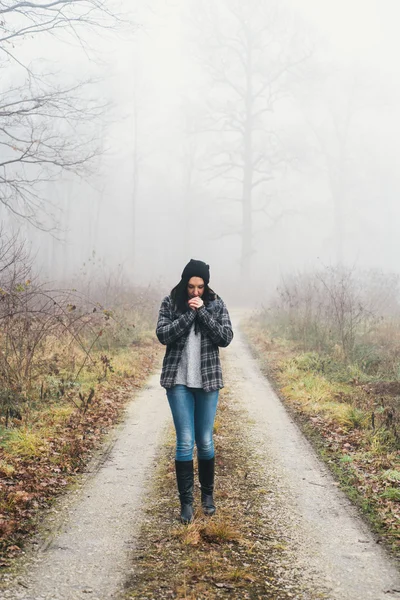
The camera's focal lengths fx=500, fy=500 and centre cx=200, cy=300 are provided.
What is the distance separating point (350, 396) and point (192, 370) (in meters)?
4.99

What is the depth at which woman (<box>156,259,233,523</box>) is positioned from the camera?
4191 millimetres

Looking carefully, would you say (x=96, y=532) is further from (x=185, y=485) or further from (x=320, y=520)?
(x=320, y=520)

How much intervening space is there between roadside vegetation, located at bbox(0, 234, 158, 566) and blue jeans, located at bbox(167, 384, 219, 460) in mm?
1397

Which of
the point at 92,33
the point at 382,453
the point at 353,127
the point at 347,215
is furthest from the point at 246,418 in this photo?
the point at 347,215

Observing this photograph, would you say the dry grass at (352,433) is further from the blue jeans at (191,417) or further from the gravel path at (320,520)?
the blue jeans at (191,417)

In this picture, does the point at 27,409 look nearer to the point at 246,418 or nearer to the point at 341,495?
the point at 246,418

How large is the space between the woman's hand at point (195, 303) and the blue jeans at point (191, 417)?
0.67 meters

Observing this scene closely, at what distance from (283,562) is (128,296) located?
15312 mm

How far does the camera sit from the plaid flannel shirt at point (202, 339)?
4199 millimetres

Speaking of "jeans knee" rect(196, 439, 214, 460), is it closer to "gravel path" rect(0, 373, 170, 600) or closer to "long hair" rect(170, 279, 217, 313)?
"gravel path" rect(0, 373, 170, 600)

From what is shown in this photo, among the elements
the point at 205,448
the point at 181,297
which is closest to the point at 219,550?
the point at 205,448

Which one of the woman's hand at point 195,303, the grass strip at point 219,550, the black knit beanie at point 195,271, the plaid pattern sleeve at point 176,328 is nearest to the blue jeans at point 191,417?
the plaid pattern sleeve at point 176,328

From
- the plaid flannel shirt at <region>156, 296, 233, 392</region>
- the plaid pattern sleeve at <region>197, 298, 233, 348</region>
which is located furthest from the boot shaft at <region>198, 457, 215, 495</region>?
the plaid pattern sleeve at <region>197, 298, 233, 348</region>

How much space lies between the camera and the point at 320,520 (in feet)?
14.2
